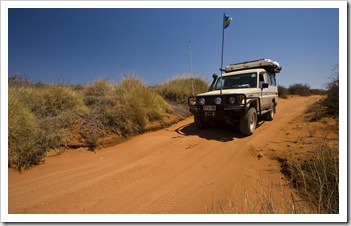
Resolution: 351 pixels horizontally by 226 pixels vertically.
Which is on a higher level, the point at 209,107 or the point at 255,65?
the point at 255,65

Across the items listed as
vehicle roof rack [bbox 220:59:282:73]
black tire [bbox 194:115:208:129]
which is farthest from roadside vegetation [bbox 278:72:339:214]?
vehicle roof rack [bbox 220:59:282:73]

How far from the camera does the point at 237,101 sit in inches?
178

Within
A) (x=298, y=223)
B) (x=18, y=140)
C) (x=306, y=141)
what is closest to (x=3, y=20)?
(x=18, y=140)

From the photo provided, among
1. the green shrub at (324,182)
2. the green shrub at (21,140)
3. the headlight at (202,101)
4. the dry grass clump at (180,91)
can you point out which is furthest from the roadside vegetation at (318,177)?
the dry grass clump at (180,91)

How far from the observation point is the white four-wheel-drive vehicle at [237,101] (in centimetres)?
457

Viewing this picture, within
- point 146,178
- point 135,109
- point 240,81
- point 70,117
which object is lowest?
point 146,178

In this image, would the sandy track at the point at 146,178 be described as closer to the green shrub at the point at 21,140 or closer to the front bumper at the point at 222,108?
the green shrub at the point at 21,140

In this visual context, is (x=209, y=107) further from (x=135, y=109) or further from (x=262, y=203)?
(x=262, y=203)

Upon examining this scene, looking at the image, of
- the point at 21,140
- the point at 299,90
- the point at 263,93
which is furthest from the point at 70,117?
the point at 299,90

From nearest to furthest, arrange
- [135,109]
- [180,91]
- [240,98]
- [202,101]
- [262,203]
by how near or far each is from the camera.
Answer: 1. [262,203]
2. [240,98]
3. [202,101]
4. [135,109]
5. [180,91]

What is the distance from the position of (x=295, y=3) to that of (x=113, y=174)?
3934mm

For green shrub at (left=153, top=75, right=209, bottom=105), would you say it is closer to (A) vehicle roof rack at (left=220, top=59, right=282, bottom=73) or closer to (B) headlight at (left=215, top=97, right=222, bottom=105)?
(A) vehicle roof rack at (left=220, top=59, right=282, bottom=73)

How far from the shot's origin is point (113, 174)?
9.84ft

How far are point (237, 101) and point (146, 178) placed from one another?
301cm
